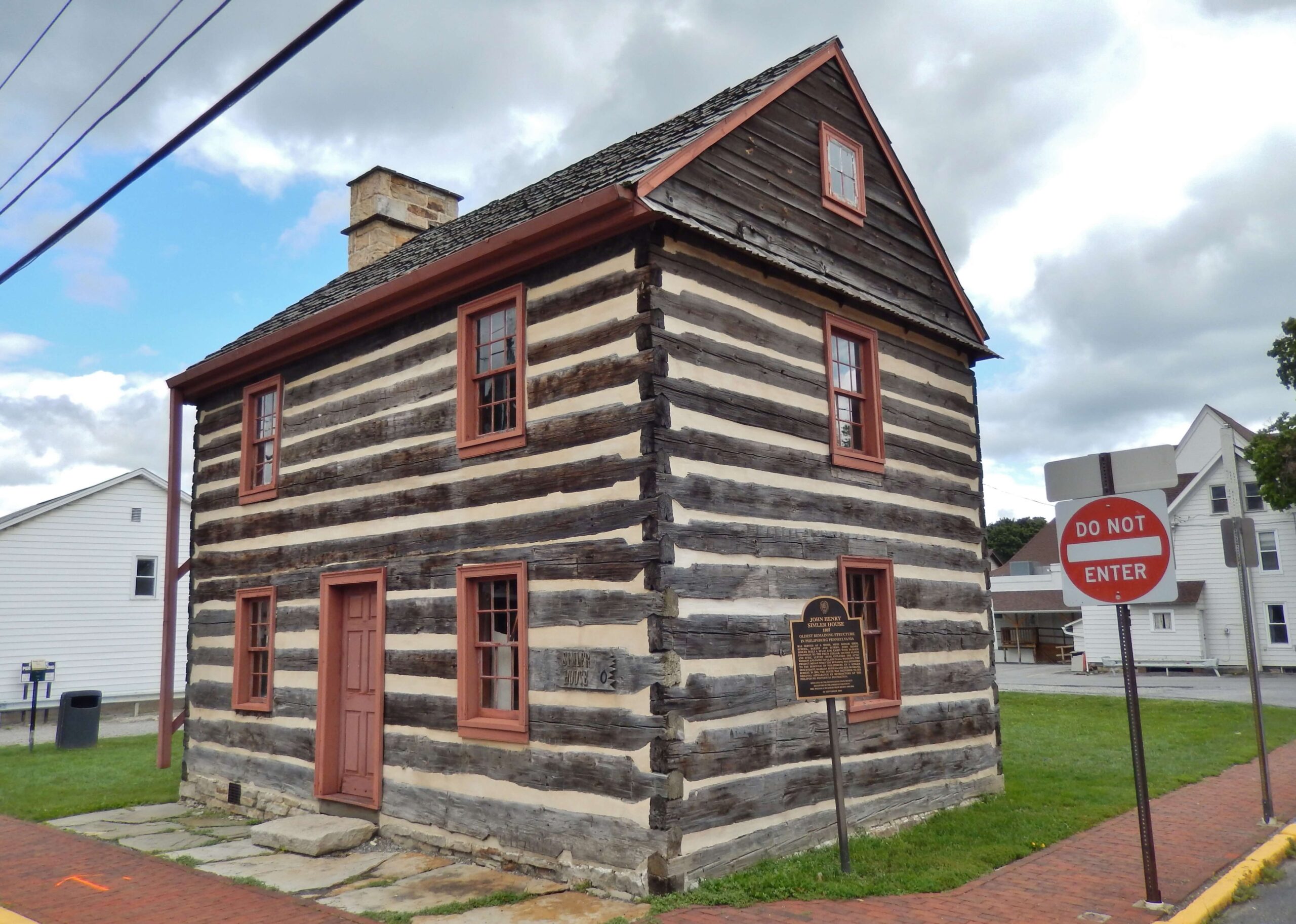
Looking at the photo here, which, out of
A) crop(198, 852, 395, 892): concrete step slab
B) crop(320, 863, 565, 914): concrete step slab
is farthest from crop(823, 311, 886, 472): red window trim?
crop(198, 852, 395, 892): concrete step slab

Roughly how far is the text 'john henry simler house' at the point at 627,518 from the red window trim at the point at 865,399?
5 centimetres

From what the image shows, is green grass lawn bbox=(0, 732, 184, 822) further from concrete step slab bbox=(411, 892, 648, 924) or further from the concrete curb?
the concrete curb

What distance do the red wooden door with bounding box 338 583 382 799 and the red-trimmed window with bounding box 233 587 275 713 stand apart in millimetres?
1704

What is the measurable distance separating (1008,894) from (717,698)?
2621mm

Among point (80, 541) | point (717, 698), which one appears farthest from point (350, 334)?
point (80, 541)

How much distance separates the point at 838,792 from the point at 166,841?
282 inches

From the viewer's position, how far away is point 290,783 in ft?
37.8

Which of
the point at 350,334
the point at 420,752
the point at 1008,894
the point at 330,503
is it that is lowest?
the point at 1008,894

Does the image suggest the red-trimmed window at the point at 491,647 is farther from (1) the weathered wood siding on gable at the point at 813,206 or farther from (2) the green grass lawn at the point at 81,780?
(2) the green grass lawn at the point at 81,780

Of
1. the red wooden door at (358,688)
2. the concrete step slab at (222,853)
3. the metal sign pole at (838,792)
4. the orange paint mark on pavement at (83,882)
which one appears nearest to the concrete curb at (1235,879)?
the metal sign pole at (838,792)

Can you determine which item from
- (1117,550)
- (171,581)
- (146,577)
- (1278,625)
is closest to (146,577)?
(146,577)

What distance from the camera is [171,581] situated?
13.9 metres

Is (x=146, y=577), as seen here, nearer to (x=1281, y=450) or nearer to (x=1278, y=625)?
(x=1281, y=450)

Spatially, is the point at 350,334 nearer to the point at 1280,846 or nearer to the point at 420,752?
the point at 420,752
